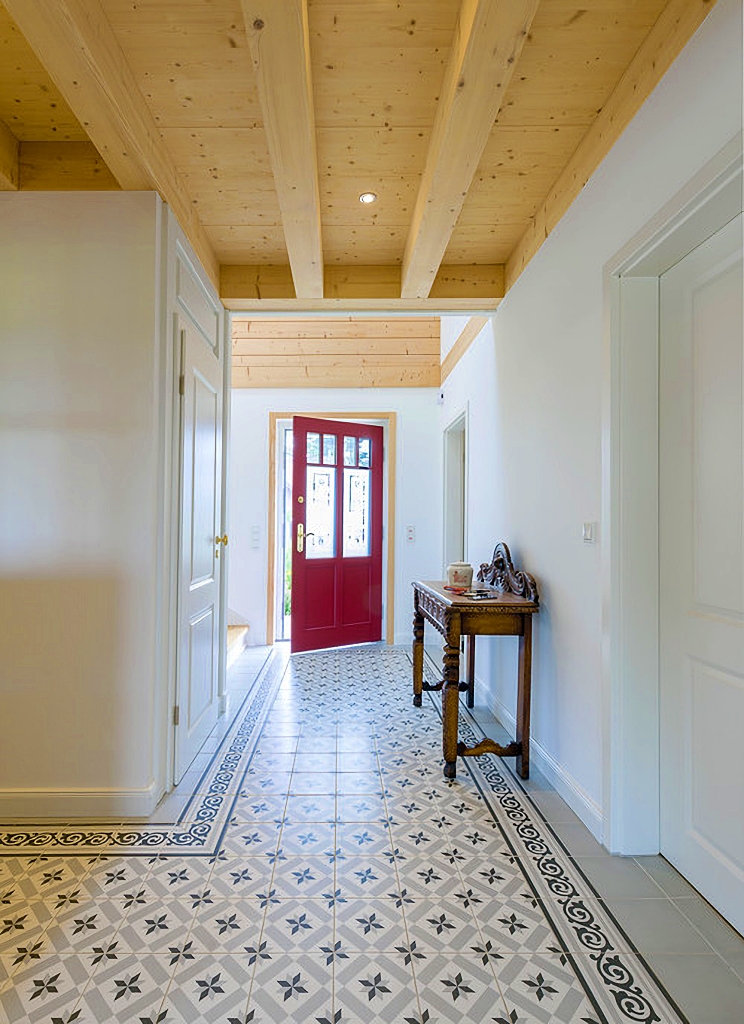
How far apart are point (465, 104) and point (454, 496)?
363cm

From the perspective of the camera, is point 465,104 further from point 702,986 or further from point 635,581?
point 702,986

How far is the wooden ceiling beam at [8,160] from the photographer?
2.12m

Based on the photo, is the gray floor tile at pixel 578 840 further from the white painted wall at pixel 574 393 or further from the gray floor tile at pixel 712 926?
the gray floor tile at pixel 712 926

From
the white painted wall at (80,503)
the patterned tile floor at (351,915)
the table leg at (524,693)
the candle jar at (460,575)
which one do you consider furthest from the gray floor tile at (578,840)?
the white painted wall at (80,503)

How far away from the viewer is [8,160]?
2158mm

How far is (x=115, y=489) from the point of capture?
215 centimetres

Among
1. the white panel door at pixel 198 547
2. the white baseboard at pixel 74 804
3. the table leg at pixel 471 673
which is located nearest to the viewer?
the white baseboard at pixel 74 804

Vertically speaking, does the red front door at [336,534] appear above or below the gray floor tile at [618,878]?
above

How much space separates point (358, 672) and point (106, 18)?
3801mm

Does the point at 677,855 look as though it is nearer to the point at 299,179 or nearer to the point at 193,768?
the point at 193,768

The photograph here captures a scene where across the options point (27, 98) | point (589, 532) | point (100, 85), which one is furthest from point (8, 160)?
point (589, 532)

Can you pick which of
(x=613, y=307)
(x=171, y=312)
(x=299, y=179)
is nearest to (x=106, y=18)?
(x=299, y=179)

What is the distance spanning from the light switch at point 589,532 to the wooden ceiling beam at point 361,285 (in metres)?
1.68

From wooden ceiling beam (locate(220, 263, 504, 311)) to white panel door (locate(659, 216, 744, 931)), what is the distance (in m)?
1.50
